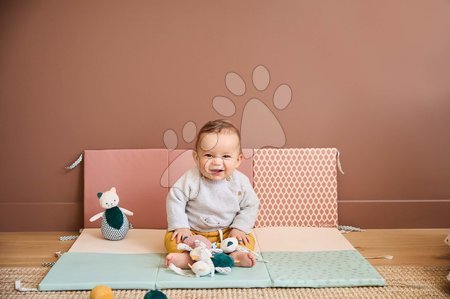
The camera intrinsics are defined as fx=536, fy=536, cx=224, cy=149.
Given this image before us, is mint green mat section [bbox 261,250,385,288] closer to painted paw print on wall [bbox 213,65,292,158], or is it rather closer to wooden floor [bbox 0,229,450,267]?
wooden floor [bbox 0,229,450,267]

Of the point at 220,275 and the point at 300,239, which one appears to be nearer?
the point at 220,275

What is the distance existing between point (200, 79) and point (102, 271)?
0.95 metres

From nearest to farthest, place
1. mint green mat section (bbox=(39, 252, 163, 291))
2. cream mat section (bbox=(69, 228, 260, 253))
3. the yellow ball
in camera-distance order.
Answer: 1. the yellow ball
2. mint green mat section (bbox=(39, 252, 163, 291))
3. cream mat section (bbox=(69, 228, 260, 253))

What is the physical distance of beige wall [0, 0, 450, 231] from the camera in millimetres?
2287

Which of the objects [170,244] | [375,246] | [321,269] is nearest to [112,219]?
[170,244]

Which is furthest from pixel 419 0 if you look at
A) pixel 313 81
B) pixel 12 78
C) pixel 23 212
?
pixel 23 212

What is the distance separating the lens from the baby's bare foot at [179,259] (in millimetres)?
1782

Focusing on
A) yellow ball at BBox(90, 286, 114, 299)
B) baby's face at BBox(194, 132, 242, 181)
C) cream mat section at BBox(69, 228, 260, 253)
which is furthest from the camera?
cream mat section at BBox(69, 228, 260, 253)

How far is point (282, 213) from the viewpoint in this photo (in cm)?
232

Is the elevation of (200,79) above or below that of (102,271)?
above

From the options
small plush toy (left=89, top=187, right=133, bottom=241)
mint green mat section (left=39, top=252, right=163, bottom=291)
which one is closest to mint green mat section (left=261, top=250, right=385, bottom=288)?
mint green mat section (left=39, top=252, right=163, bottom=291)

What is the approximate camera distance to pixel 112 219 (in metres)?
2.08

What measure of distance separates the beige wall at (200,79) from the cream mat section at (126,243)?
264 millimetres

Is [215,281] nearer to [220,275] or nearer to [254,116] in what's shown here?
[220,275]
